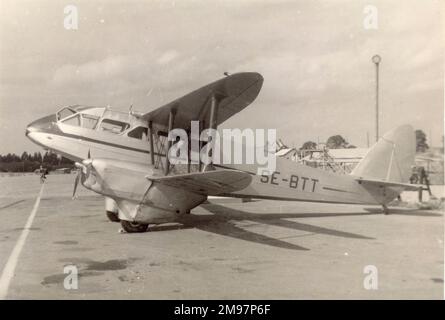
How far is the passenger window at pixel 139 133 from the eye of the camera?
10044 millimetres

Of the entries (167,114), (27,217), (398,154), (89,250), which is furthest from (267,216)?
(27,217)

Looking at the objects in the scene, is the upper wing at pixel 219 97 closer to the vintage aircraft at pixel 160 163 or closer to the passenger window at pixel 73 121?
the vintage aircraft at pixel 160 163

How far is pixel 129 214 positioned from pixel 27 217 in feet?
17.5

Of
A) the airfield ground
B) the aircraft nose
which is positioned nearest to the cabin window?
the aircraft nose

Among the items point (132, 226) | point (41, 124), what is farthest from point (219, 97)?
point (41, 124)

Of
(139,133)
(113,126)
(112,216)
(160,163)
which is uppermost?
(113,126)

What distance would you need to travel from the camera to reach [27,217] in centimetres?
1271

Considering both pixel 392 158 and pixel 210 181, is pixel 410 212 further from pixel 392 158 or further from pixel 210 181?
pixel 210 181

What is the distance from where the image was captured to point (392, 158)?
1186 cm

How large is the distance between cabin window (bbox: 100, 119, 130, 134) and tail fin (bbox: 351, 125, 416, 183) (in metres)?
6.93

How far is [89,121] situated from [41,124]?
1161 millimetres

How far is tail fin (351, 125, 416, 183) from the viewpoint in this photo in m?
11.7

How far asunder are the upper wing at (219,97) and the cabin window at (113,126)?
23.0 inches
